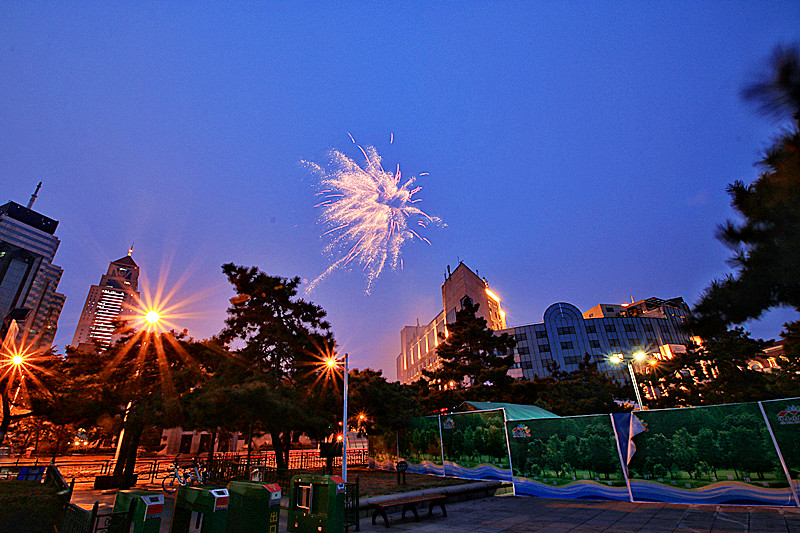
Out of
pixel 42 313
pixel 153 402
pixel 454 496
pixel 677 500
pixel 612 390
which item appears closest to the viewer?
pixel 677 500

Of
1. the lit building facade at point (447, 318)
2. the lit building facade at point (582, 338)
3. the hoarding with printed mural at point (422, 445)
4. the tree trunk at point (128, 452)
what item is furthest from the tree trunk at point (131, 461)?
the lit building facade at point (582, 338)

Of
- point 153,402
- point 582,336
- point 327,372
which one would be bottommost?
point 153,402

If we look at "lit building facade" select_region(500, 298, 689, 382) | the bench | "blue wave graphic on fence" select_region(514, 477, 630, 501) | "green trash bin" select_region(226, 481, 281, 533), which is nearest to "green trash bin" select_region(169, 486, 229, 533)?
"green trash bin" select_region(226, 481, 281, 533)

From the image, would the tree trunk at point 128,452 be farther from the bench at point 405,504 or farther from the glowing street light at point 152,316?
the bench at point 405,504

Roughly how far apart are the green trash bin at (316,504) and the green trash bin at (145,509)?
3.27m

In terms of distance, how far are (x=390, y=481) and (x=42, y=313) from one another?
249014 mm

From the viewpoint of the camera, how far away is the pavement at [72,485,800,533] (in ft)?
29.1

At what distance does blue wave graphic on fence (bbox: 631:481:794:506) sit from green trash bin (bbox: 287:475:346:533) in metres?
10.1

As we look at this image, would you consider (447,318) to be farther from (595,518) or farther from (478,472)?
(595,518)

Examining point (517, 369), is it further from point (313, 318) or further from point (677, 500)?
point (677, 500)

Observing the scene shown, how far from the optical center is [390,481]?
58.3 feet

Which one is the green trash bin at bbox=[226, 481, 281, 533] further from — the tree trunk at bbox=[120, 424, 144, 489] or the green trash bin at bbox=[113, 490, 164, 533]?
the tree trunk at bbox=[120, 424, 144, 489]

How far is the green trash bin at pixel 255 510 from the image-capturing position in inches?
299

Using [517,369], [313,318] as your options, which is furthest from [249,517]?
[517,369]
